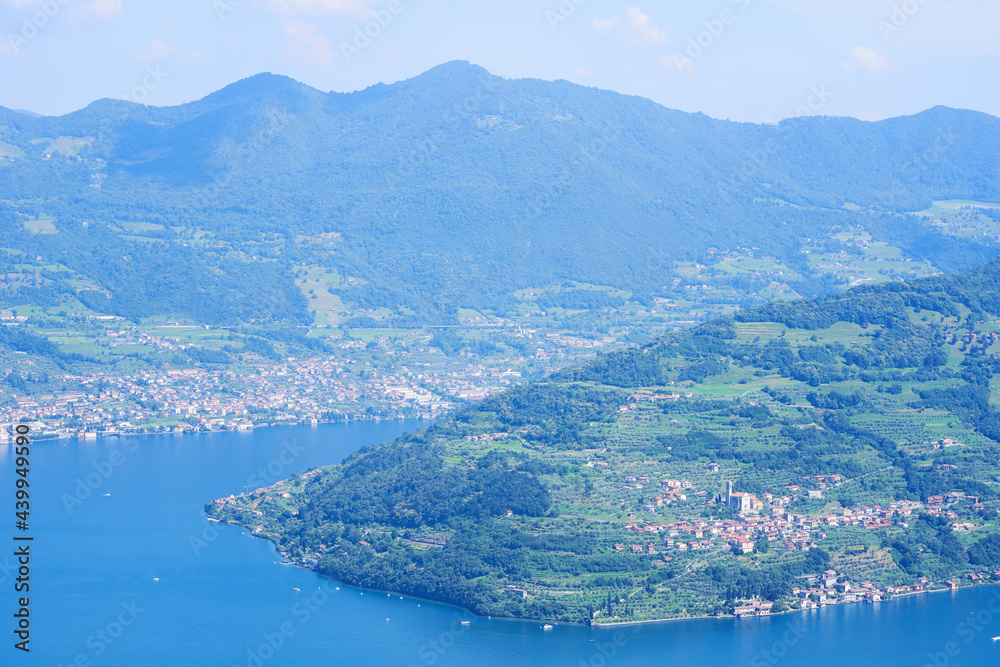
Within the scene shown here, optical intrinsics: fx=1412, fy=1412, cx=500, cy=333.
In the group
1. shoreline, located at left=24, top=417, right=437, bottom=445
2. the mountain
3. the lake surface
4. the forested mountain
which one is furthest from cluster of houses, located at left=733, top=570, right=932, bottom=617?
the forested mountain

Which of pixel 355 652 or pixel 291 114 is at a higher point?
pixel 291 114

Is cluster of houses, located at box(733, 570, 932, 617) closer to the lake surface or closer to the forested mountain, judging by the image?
the lake surface

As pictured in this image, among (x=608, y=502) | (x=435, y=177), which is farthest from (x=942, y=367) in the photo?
(x=435, y=177)

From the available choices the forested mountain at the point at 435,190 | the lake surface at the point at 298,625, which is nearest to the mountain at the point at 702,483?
the lake surface at the point at 298,625

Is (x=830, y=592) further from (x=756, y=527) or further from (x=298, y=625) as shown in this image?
(x=298, y=625)

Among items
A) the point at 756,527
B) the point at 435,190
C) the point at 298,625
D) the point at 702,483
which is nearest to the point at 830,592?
the point at 756,527

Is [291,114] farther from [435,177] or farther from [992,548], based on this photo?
[992,548]
